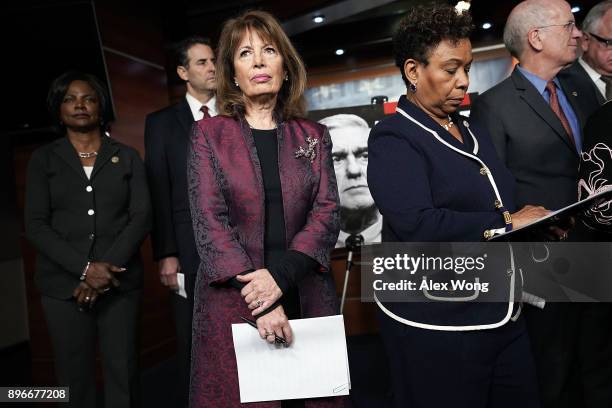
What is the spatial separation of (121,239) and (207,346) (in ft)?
3.76

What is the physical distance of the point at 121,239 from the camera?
2566 millimetres

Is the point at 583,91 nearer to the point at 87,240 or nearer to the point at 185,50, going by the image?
the point at 185,50

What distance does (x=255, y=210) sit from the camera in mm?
1601

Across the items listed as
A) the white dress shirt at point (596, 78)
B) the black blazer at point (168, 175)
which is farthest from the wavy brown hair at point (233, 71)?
the white dress shirt at point (596, 78)

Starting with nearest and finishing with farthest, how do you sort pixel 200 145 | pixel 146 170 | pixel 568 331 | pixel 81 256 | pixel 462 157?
pixel 462 157 → pixel 200 145 → pixel 568 331 → pixel 81 256 → pixel 146 170

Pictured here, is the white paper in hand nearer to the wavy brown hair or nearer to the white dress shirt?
the wavy brown hair

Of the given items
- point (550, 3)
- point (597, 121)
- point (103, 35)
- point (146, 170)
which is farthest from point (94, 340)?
point (103, 35)

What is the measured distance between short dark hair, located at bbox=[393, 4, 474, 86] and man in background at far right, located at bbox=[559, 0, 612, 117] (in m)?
1.08

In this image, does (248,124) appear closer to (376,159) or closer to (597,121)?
(376,159)

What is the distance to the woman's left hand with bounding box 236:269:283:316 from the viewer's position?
1.48 m

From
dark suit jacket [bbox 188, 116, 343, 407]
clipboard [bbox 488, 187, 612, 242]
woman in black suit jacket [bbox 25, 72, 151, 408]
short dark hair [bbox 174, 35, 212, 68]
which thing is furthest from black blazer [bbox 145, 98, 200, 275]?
clipboard [bbox 488, 187, 612, 242]

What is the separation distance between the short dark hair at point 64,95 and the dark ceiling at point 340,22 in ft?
4.67

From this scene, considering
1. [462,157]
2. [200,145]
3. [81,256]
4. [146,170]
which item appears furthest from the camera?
[146,170]

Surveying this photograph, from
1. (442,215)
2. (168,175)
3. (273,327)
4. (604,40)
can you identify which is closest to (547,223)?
(442,215)
